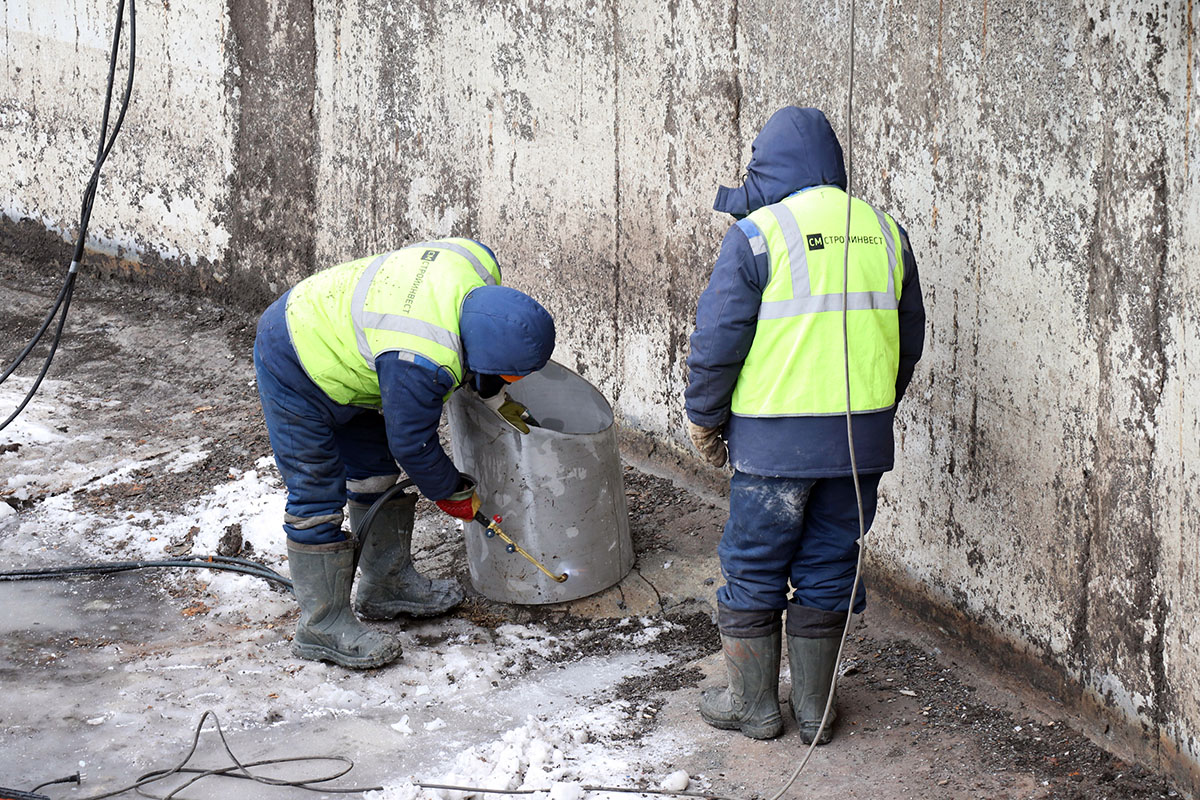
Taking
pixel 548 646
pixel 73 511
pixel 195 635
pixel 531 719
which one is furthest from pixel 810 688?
pixel 73 511

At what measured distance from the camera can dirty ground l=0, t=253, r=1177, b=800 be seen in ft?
10.2

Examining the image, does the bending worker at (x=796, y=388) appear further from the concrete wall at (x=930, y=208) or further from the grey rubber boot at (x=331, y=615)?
the grey rubber boot at (x=331, y=615)

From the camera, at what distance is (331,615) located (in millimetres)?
3850

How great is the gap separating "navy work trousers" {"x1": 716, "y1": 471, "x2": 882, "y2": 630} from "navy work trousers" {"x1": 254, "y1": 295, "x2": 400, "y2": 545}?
50.2 inches

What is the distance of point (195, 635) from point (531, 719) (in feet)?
4.44

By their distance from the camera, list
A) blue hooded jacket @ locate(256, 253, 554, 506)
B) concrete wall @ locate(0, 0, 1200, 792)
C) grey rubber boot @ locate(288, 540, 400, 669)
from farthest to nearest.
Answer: grey rubber boot @ locate(288, 540, 400, 669) < blue hooded jacket @ locate(256, 253, 554, 506) < concrete wall @ locate(0, 0, 1200, 792)

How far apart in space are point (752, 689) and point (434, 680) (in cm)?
101

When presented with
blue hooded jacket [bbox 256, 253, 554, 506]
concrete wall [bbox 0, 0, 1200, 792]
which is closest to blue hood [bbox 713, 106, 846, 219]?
concrete wall [bbox 0, 0, 1200, 792]

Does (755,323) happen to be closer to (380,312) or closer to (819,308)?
(819,308)

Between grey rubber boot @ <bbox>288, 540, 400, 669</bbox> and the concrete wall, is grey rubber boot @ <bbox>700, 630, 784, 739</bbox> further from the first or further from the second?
grey rubber boot @ <bbox>288, 540, 400, 669</bbox>

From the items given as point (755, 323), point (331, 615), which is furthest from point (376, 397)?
point (755, 323)

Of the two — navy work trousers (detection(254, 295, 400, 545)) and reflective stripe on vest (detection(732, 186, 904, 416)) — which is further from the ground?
reflective stripe on vest (detection(732, 186, 904, 416))

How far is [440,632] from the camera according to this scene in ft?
13.3

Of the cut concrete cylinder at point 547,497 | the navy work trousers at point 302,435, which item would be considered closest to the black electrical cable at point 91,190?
the navy work trousers at point 302,435
